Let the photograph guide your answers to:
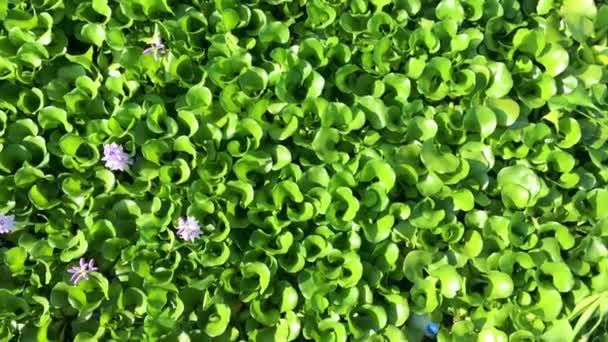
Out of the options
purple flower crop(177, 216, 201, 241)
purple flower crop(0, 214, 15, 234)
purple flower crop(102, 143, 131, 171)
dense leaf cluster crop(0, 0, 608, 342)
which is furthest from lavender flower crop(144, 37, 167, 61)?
purple flower crop(0, 214, 15, 234)

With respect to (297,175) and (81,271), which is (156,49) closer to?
(297,175)

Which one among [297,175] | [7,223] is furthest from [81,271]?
[297,175]

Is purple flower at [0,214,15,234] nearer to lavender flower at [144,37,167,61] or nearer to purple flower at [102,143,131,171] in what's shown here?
purple flower at [102,143,131,171]

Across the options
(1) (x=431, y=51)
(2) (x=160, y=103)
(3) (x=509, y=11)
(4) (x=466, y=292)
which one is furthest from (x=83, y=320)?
(3) (x=509, y=11)

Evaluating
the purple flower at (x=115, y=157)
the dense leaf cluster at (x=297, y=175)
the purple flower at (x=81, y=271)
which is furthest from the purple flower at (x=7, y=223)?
the purple flower at (x=115, y=157)

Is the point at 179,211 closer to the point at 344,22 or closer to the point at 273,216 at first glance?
the point at 273,216

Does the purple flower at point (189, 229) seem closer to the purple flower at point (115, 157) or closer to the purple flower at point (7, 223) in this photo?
the purple flower at point (115, 157)

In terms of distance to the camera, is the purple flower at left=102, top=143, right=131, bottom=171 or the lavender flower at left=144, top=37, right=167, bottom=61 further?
the lavender flower at left=144, top=37, right=167, bottom=61
